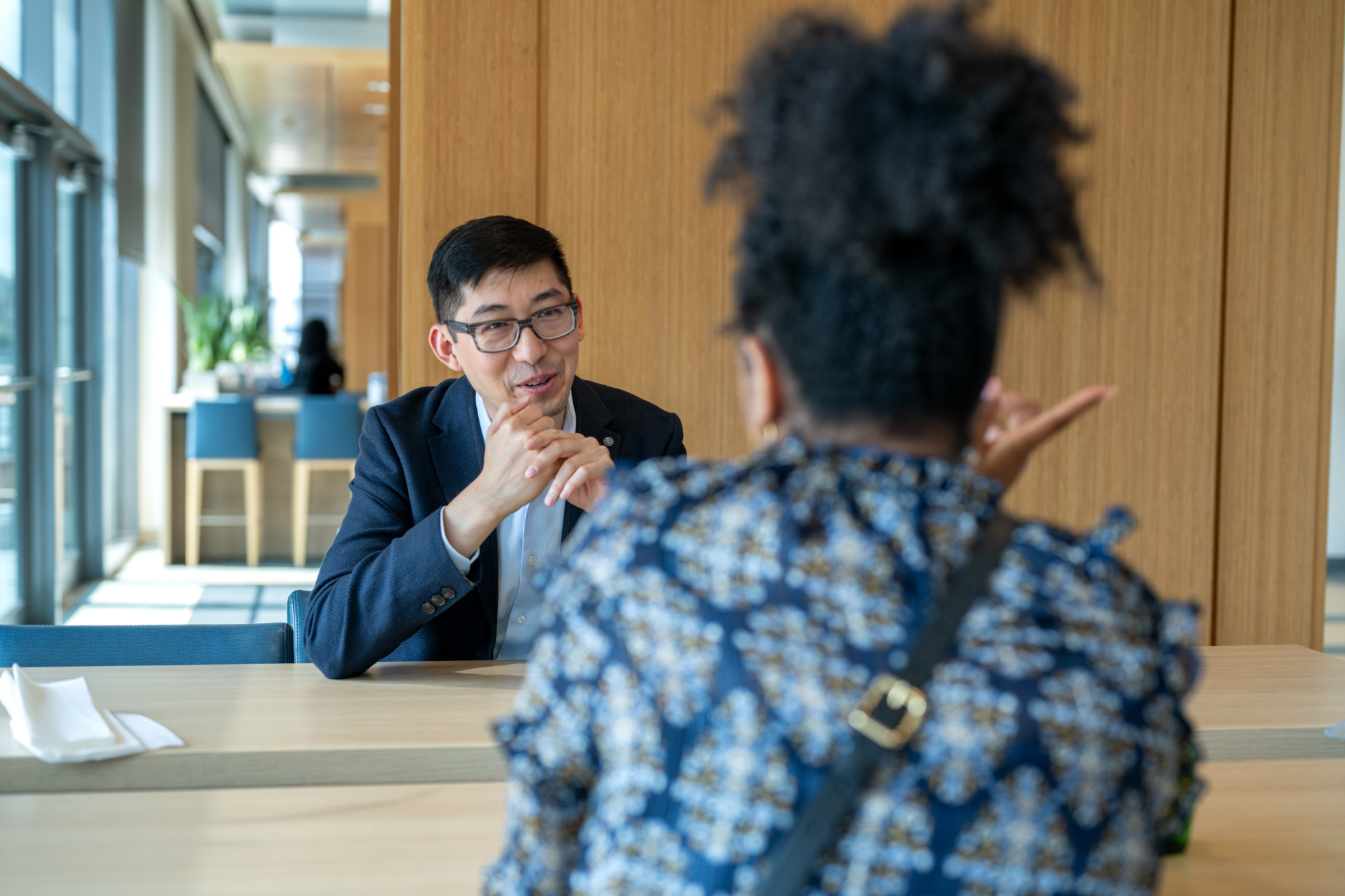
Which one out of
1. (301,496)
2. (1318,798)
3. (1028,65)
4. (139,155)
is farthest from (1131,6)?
(139,155)

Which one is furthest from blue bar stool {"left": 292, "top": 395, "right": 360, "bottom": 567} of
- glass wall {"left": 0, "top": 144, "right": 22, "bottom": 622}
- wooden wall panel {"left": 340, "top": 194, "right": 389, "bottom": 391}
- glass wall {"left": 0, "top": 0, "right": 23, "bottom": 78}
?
wooden wall panel {"left": 340, "top": 194, "right": 389, "bottom": 391}

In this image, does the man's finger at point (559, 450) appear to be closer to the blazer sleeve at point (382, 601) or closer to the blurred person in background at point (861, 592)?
the blazer sleeve at point (382, 601)

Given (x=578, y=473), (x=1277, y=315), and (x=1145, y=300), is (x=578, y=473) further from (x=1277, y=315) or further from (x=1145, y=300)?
(x=1277, y=315)

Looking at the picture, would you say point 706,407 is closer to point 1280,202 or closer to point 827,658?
point 1280,202

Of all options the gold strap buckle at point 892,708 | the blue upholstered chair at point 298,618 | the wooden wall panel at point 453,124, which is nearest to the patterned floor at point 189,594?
the wooden wall panel at point 453,124

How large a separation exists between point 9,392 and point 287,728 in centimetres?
399

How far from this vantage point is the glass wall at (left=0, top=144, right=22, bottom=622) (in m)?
4.56

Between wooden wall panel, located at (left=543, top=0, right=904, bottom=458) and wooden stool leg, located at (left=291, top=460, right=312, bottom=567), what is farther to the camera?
wooden stool leg, located at (left=291, top=460, right=312, bottom=567)

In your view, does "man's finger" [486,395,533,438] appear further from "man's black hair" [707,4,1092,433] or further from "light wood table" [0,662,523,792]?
"man's black hair" [707,4,1092,433]

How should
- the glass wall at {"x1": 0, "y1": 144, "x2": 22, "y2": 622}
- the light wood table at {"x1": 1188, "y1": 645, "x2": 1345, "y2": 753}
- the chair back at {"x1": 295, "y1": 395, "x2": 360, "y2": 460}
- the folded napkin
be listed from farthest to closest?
the chair back at {"x1": 295, "y1": 395, "x2": 360, "y2": 460} < the glass wall at {"x1": 0, "y1": 144, "x2": 22, "y2": 622} < the light wood table at {"x1": 1188, "y1": 645, "x2": 1345, "y2": 753} < the folded napkin

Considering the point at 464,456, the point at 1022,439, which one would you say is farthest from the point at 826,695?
the point at 464,456

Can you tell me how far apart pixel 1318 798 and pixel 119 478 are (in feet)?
22.7

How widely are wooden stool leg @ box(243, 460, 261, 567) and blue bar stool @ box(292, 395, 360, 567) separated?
0.67 feet

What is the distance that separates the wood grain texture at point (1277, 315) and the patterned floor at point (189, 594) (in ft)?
11.7
